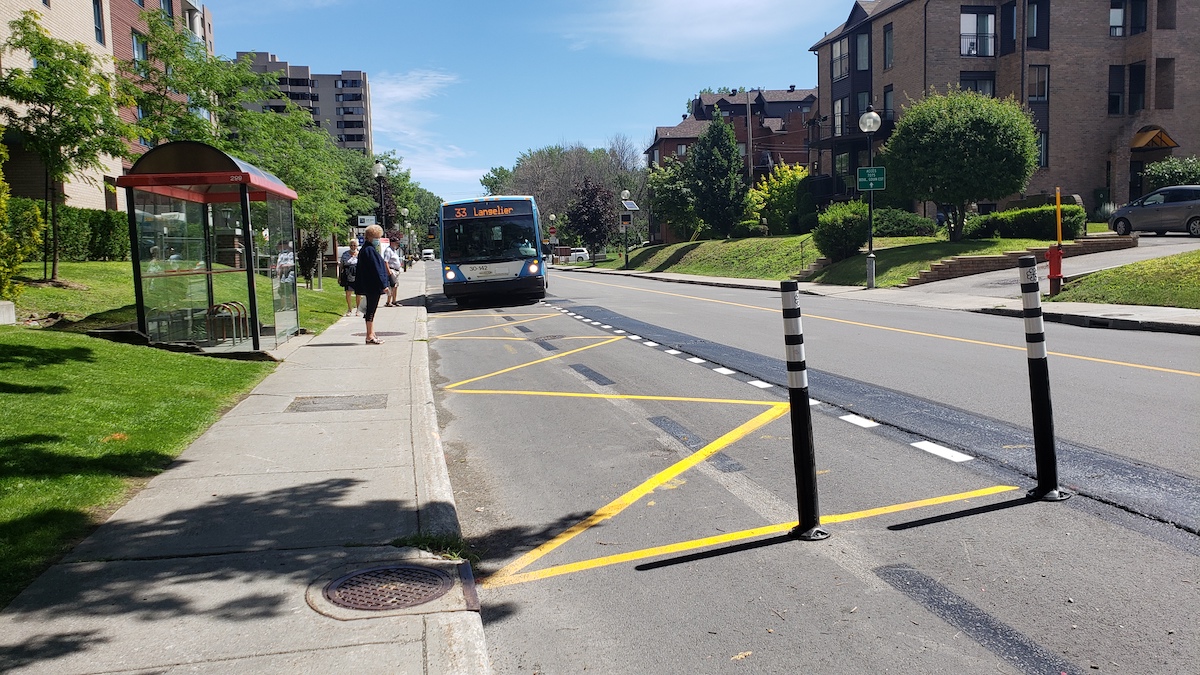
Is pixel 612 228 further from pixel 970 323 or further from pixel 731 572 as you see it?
pixel 731 572

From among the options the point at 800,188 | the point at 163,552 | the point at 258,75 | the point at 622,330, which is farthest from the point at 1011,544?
the point at 800,188

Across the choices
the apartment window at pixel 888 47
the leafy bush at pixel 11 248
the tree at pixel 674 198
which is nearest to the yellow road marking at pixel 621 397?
the leafy bush at pixel 11 248

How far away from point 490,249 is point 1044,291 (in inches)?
564

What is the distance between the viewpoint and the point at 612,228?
7244cm

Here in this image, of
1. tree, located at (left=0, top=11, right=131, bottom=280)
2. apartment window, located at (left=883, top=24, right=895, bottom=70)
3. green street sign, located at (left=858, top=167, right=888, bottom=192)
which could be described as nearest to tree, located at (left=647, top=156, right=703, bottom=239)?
apartment window, located at (left=883, top=24, right=895, bottom=70)

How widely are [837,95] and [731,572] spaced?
51.3m

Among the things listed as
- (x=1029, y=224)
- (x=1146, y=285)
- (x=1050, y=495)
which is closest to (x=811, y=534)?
(x=1050, y=495)

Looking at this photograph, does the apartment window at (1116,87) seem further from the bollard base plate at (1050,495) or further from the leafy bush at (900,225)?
the bollard base plate at (1050,495)

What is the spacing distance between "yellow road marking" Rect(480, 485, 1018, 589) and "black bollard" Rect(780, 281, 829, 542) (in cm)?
18

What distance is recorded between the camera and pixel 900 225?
120 feet

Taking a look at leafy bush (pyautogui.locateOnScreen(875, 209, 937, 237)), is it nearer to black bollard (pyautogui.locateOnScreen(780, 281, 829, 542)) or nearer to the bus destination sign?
the bus destination sign

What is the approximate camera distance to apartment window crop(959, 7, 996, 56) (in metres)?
43.8

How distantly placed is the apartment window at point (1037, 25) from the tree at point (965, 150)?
43.4ft

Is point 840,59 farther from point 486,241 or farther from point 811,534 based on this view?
point 811,534
